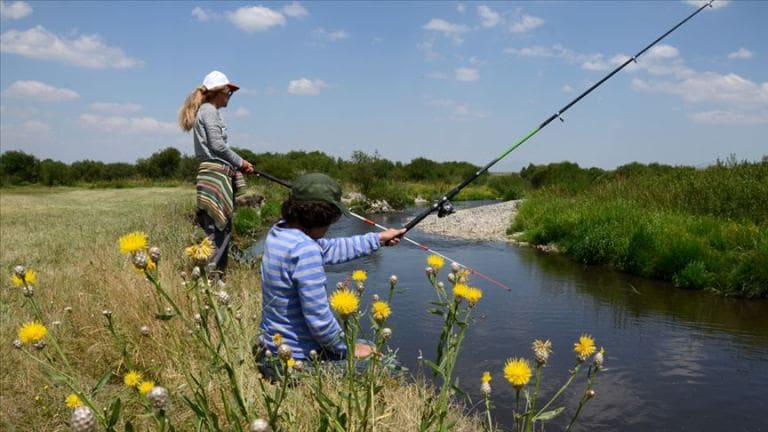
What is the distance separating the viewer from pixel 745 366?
551 cm

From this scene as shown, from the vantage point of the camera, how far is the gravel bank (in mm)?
15523

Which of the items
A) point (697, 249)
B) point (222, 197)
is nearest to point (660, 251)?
point (697, 249)

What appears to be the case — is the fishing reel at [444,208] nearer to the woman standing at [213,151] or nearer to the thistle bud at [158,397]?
the woman standing at [213,151]

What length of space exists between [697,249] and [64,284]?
8.95 m

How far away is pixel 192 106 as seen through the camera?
16.0 feet

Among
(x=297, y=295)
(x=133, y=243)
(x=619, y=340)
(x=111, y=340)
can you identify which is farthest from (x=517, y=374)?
(x=619, y=340)

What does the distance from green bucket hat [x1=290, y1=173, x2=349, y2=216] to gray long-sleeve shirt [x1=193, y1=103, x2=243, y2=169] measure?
7.68 ft

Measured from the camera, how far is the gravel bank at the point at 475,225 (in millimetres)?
15523

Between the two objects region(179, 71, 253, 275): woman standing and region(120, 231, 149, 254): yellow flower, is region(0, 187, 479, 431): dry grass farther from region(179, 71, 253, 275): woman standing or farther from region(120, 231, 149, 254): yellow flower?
region(179, 71, 253, 275): woman standing

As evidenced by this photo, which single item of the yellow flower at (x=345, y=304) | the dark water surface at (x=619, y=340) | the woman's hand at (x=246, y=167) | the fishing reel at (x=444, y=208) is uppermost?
the woman's hand at (x=246, y=167)

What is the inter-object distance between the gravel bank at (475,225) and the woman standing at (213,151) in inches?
418

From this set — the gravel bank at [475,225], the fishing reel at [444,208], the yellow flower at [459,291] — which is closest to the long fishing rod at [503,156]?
the fishing reel at [444,208]

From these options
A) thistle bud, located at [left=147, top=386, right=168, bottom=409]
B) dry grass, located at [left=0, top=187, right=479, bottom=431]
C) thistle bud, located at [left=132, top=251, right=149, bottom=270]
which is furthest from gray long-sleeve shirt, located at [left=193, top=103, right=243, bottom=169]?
thistle bud, located at [left=147, top=386, right=168, bottom=409]

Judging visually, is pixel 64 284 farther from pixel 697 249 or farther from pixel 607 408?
pixel 697 249
